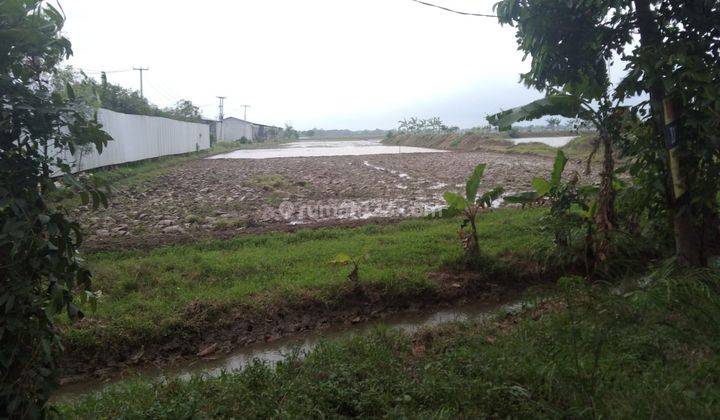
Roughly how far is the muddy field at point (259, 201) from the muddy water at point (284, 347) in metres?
1.78

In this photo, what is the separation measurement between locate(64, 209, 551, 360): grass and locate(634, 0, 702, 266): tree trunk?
2.02m

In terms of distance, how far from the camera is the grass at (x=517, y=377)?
2.83 metres

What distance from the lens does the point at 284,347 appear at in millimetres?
5062

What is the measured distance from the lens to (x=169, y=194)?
12984mm

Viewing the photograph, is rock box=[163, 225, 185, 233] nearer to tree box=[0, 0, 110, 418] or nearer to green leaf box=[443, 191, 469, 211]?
green leaf box=[443, 191, 469, 211]

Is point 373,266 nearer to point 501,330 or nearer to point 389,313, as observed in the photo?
point 389,313

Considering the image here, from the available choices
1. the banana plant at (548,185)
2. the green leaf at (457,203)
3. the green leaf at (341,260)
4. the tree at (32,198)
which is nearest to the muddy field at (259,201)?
the green leaf at (341,260)

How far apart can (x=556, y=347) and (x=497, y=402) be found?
835mm

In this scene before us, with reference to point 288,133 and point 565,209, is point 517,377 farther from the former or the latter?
point 288,133

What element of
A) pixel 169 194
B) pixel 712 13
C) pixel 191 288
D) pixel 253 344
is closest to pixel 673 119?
pixel 712 13

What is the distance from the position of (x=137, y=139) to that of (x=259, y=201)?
11.1 meters

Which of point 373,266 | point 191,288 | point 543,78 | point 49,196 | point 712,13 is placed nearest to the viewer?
point 49,196

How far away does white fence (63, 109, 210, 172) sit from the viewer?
16.4 meters

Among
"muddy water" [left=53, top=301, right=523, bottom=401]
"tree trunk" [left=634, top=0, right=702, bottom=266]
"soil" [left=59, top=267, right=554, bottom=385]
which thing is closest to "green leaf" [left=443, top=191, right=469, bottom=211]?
"soil" [left=59, top=267, right=554, bottom=385]
